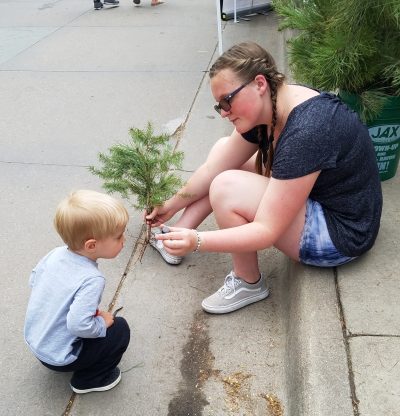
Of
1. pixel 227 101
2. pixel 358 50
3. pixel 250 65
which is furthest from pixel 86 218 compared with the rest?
pixel 358 50

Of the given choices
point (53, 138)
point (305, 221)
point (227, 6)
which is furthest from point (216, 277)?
point (227, 6)

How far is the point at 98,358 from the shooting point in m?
1.98

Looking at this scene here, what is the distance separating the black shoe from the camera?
81.1 inches

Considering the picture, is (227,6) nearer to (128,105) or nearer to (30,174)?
(128,105)

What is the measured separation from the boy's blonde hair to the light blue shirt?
97 millimetres

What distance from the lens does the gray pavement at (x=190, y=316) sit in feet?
6.28

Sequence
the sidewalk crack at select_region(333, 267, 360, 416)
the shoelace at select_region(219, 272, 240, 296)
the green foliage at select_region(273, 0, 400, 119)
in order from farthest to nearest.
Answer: the green foliage at select_region(273, 0, 400, 119), the shoelace at select_region(219, 272, 240, 296), the sidewalk crack at select_region(333, 267, 360, 416)

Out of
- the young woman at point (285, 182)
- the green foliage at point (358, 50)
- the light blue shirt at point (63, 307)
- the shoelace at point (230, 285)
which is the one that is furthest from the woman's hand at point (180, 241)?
the green foliage at point (358, 50)

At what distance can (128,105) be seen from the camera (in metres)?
4.85

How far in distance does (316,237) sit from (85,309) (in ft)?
3.42

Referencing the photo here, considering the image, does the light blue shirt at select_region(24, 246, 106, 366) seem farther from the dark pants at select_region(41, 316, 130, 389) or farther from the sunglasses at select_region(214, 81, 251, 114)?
the sunglasses at select_region(214, 81, 251, 114)

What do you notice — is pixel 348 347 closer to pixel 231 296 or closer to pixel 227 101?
pixel 231 296

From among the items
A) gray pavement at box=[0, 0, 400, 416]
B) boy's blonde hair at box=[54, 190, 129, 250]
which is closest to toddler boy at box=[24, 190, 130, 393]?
boy's blonde hair at box=[54, 190, 129, 250]

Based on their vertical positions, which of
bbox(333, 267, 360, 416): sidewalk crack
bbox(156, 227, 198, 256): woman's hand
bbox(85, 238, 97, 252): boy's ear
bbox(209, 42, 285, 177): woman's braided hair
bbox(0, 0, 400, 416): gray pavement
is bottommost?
bbox(0, 0, 400, 416): gray pavement
